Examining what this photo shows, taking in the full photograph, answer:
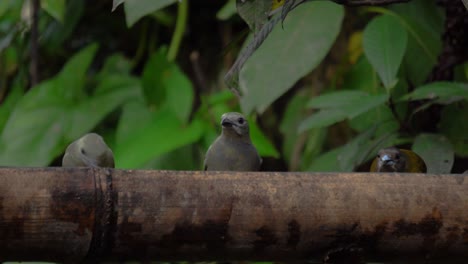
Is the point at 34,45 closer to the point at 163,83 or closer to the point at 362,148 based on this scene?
the point at 163,83

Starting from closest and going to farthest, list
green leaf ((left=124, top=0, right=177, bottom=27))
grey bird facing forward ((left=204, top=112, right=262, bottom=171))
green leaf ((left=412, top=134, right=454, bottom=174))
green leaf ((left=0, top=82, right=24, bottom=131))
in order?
grey bird facing forward ((left=204, top=112, right=262, bottom=171))
green leaf ((left=124, top=0, right=177, bottom=27))
green leaf ((left=412, top=134, right=454, bottom=174))
green leaf ((left=0, top=82, right=24, bottom=131))

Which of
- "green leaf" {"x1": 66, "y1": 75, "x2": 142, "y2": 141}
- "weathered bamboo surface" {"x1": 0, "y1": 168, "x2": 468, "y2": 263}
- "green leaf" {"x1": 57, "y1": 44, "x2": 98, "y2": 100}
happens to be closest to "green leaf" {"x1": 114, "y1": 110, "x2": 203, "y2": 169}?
"green leaf" {"x1": 66, "y1": 75, "x2": 142, "y2": 141}

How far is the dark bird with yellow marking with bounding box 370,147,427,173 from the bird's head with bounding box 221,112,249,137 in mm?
254

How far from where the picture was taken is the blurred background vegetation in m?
2.02

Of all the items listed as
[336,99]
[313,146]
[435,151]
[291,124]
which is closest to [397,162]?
[435,151]

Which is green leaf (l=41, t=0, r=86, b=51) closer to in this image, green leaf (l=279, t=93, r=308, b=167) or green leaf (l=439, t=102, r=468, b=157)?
green leaf (l=279, t=93, r=308, b=167)

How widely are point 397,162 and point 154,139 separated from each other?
0.91 metres

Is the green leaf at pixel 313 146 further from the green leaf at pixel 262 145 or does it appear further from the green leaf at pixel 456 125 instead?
the green leaf at pixel 456 125

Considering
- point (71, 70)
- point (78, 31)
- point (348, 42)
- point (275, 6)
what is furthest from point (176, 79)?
point (275, 6)

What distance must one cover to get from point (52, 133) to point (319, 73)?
2.59 ft

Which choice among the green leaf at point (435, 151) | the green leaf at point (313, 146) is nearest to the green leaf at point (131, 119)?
the green leaf at point (313, 146)

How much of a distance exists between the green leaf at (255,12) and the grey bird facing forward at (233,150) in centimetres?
17

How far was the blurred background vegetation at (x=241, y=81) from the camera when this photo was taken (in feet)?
6.64

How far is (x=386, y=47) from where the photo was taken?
2066 mm
